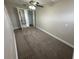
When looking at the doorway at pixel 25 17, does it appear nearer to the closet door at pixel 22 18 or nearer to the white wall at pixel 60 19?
the closet door at pixel 22 18

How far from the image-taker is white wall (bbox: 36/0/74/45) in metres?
2.71

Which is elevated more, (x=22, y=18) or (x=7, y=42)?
(x=22, y=18)

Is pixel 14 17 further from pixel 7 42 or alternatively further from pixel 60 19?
pixel 7 42

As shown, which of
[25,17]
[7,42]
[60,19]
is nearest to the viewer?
[7,42]

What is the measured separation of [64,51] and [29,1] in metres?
2.56

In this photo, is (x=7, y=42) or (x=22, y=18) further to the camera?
(x=22, y=18)

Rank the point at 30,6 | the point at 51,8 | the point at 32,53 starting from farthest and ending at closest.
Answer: the point at 51,8 → the point at 30,6 → the point at 32,53

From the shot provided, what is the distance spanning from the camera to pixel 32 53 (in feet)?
8.04

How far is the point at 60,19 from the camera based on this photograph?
136 inches

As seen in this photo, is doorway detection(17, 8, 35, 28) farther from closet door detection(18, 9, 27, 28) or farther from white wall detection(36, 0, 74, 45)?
white wall detection(36, 0, 74, 45)

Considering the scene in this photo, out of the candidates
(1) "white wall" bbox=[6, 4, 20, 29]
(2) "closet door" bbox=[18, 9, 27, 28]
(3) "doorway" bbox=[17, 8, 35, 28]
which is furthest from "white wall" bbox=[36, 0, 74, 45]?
(1) "white wall" bbox=[6, 4, 20, 29]

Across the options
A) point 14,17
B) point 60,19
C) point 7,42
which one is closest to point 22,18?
point 14,17
